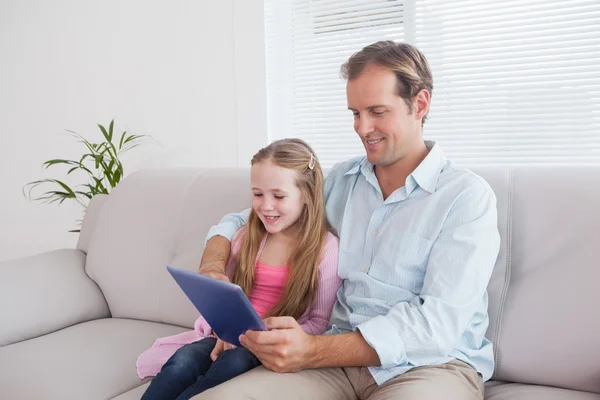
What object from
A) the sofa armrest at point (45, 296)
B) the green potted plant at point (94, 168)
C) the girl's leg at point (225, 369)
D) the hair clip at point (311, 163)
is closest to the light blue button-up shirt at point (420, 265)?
the hair clip at point (311, 163)

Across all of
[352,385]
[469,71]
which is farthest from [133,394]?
[469,71]

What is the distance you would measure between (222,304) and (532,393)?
0.76 meters

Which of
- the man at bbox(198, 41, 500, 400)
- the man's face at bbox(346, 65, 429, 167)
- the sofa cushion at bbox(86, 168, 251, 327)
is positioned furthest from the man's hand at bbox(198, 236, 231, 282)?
the man's face at bbox(346, 65, 429, 167)

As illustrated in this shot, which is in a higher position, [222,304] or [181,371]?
[222,304]

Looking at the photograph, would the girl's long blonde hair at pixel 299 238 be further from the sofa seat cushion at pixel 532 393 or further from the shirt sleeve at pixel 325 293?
the sofa seat cushion at pixel 532 393

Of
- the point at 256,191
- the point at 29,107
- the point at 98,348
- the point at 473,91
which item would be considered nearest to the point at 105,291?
the point at 98,348

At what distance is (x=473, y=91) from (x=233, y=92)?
1.22 m

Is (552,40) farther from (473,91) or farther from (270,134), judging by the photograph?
(270,134)

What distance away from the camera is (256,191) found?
1.63m

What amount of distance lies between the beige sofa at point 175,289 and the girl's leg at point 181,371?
0.19 m

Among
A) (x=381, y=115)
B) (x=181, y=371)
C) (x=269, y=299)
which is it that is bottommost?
(x=181, y=371)

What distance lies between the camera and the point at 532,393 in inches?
55.4

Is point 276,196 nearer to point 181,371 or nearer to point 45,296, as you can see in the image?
point 181,371

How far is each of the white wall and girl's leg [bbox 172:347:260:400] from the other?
181 centimetres
